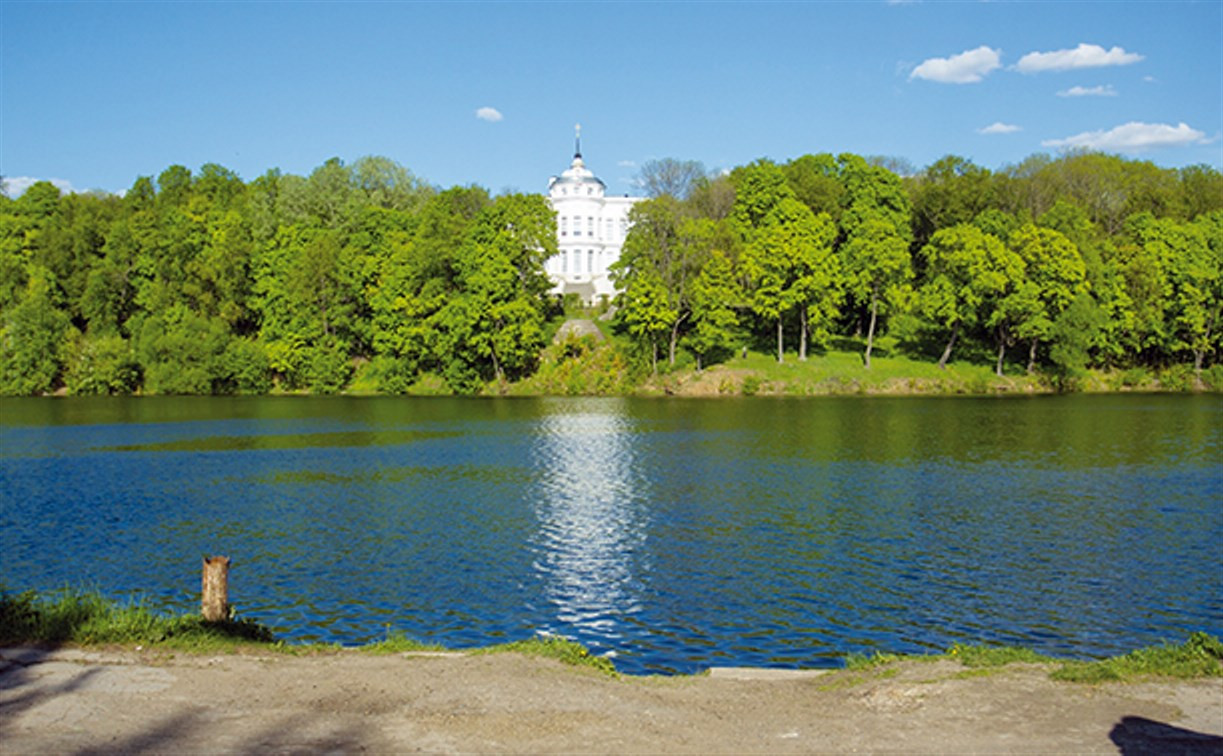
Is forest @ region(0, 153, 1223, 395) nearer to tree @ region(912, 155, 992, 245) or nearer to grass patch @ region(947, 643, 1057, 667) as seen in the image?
tree @ region(912, 155, 992, 245)

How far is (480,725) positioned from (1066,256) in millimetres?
81016

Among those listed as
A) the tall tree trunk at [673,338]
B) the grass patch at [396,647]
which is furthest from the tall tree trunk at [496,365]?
the grass patch at [396,647]

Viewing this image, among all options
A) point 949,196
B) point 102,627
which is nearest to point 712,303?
point 949,196

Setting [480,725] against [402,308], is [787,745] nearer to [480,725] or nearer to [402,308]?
[480,725]

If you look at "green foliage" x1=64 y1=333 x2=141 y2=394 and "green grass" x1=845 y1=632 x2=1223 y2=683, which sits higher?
"green foliage" x1=64 y1=333 x2=141 y2=394

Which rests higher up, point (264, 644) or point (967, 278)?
point (967, 278)

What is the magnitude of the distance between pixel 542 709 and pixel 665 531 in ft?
56.8

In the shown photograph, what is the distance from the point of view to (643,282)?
82.8 meters

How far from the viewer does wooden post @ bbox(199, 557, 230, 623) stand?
15.2 meters

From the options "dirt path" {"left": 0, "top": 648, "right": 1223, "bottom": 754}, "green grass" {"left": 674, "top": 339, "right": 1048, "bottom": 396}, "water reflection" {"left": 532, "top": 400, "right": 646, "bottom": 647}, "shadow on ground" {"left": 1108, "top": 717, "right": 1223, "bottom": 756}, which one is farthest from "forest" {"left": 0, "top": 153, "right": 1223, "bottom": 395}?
"shadow on ground" {"left": 1108, "top": 717, "right": 1223, "bottom": 756}

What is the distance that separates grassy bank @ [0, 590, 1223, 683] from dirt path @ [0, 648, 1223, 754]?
41 centimetres

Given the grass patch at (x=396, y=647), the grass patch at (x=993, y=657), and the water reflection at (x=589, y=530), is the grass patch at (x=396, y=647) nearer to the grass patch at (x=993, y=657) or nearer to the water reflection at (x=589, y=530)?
Answer: the water reflection at (x=589, y=530)

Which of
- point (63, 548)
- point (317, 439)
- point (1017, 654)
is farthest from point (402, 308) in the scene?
point (1017, 654)

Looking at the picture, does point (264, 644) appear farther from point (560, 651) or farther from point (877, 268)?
point (877, 268)
